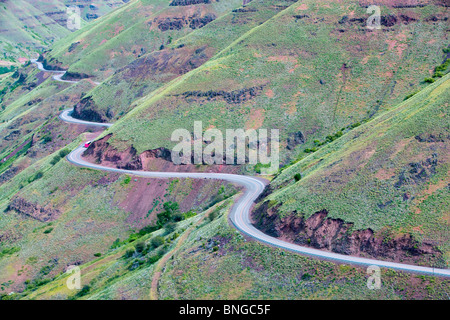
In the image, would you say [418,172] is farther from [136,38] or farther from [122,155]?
[136,38]

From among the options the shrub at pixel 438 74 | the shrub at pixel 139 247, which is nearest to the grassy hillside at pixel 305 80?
the shrub at pixel 438 74

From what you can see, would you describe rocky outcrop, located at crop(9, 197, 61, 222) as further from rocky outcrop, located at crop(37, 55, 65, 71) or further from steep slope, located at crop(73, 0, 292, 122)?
rocky outcrop, located at crop(37, 55, 65, 71)

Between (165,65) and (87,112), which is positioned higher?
(165,65)

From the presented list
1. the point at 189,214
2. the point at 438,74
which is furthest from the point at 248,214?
the point at 438,74

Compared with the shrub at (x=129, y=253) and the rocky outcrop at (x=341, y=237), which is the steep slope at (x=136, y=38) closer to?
the shrub at (x=129, y=253)

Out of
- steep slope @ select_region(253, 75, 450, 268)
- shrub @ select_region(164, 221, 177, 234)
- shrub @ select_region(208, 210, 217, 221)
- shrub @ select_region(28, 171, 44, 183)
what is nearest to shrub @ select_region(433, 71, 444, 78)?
steep slope @ select_region(253, 75, 450, 268)

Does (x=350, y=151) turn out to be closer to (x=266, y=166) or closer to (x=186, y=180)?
(x=266, y=166)
